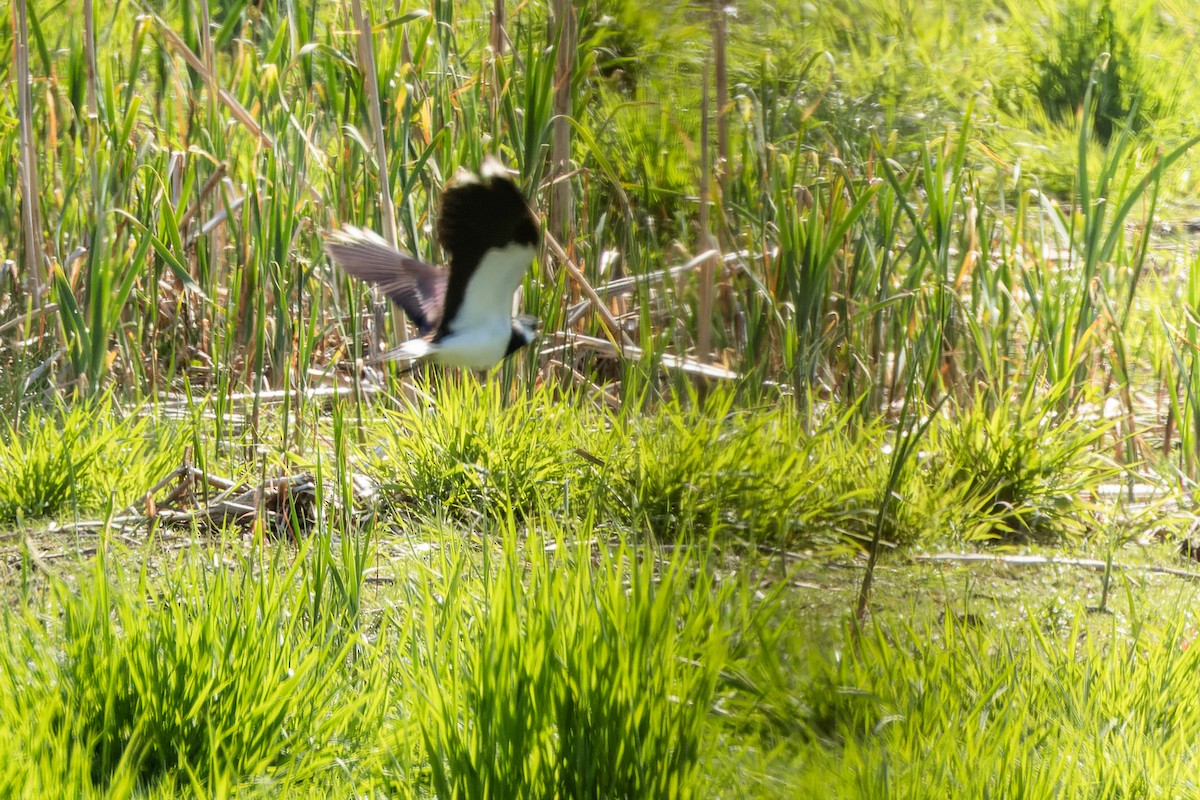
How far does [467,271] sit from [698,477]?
1.20 metres

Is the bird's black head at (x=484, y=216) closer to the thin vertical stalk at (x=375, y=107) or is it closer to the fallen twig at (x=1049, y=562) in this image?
the thin vertical stalk at (x=375, y=107)

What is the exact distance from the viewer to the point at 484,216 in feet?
5.08

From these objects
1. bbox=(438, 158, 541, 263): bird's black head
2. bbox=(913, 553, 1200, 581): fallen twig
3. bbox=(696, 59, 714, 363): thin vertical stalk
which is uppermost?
bbox=(696, 59, 714, 363): thin vertical stalk

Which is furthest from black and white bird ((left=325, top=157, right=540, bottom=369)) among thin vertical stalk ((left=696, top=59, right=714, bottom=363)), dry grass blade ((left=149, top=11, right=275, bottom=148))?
thin vertical stalk ((left=696, top=59, right=714, bottom=363))

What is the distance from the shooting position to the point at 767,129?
0.72 meters

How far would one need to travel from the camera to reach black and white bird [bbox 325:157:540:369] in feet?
4.64

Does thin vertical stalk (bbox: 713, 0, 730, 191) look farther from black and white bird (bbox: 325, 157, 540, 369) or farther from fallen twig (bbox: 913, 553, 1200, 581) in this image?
black and white bird (bbox: 325, 157, 540, 369)

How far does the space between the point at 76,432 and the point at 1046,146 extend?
6.57ft

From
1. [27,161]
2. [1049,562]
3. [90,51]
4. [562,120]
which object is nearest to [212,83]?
[90,51]

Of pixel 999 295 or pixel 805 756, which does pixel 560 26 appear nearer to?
pixel 805 756

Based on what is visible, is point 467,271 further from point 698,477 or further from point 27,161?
point 27,161

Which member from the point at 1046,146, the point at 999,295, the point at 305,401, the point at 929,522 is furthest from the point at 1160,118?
the point at 305,401

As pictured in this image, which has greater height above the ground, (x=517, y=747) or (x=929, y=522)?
(x=929, y=522)

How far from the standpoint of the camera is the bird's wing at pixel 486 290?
1699 millimetres
